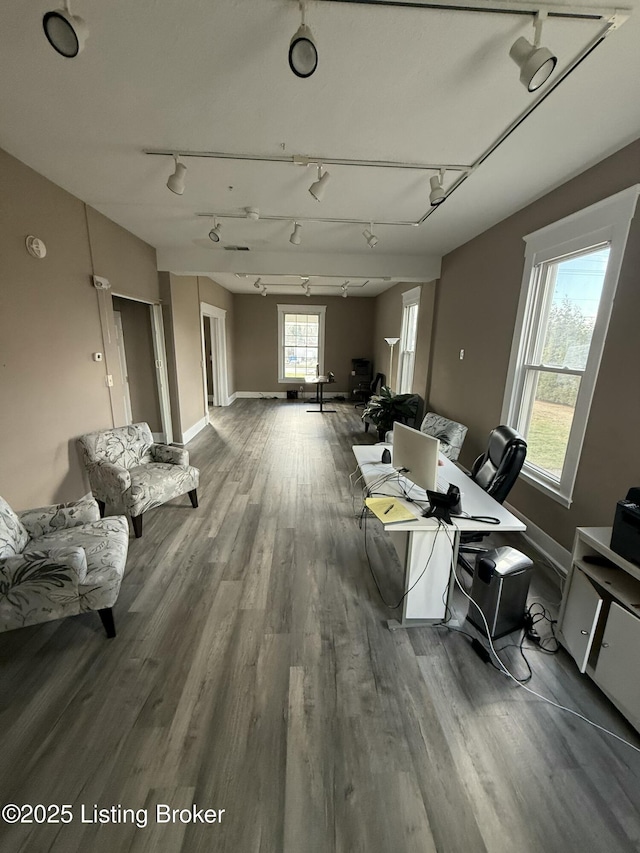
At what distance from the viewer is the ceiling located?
1.29 metres

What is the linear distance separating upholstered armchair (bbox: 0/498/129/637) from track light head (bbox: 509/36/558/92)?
8.81ft

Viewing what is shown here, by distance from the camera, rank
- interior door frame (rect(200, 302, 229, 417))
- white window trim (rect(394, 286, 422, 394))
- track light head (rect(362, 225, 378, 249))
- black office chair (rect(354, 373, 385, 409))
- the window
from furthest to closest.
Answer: black office chair (rect(354, 373, 385, 409)) → interior door frame (rect(200, 302, 229, 417)) → the window → white window trim (rect(394, 286, 422, 394)) → track light head (rect(362, 225, 378, 249))

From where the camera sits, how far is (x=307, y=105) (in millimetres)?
1718

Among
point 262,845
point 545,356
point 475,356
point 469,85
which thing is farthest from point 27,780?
point 475,356

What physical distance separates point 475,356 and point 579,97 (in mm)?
2302

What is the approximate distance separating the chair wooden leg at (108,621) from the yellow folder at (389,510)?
4.86 ft

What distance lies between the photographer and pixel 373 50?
54.7 inches

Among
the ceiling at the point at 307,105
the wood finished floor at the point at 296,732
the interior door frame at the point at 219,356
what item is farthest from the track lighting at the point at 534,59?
the interior door frame at the point at 219,356

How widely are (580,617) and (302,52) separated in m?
2.59

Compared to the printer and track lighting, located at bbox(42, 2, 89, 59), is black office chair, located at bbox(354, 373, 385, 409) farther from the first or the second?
track lighting, located at bbox(42, 2, 89, 59)

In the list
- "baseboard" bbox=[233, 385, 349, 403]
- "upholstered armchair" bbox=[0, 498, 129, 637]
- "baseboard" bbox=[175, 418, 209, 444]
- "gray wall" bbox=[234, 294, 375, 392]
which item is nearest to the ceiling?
"upholstered armchair" bbox=[0, 498, 129, 637]

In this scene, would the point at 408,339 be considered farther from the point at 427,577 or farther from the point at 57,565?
the point at 57,565

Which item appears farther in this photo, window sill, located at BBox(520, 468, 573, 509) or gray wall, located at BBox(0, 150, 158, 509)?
window sill, located at BBox(520, 468, 573, 509)

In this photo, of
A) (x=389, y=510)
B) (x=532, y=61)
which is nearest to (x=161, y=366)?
(x=389, y=510)
